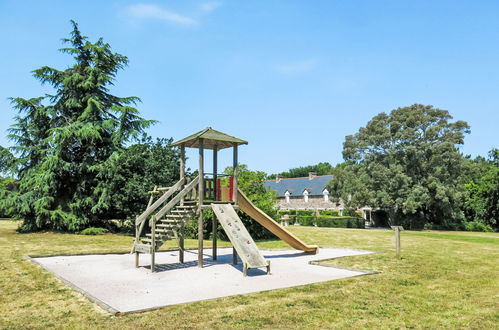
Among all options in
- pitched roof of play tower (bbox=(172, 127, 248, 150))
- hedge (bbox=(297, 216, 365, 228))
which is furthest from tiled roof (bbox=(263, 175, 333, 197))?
pitched roof of play tower (bbox=(172, 127, 248, 150))

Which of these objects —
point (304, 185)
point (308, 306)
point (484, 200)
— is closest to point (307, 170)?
point (304, 185)

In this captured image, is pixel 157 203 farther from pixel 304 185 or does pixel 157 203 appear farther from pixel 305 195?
pixel 304 185

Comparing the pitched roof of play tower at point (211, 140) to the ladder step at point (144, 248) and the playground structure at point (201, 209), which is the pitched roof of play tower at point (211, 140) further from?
the ladder step at point (144, 248)

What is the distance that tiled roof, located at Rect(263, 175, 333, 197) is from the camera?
60.8 meters

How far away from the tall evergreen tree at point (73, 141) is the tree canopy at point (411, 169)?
24.6m

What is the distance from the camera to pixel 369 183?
40.9m

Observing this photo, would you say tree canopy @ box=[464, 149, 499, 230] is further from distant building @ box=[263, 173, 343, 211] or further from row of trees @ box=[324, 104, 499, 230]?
distant building @ box=[263, 173, 343, 211]

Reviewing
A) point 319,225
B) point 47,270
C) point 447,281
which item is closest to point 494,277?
point 447,281

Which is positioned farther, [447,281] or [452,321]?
[447,281]

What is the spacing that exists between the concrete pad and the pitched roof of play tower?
3.84 metres

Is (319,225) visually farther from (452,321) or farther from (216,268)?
(452,321)

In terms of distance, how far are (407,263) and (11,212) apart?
2344 cm

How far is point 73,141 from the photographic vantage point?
25375 mm

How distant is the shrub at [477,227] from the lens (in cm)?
4061
